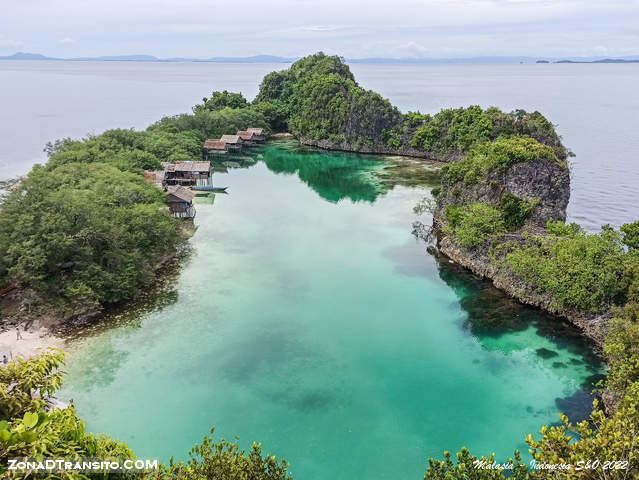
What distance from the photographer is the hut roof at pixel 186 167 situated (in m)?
50.4

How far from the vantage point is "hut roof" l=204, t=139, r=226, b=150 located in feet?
226

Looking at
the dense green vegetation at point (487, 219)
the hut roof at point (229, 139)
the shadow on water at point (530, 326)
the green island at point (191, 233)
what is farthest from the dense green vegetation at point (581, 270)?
the hut roof at point (229, 139)

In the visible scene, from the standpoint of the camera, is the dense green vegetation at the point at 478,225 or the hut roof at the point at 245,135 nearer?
the dense green vegetation at the point at 478,225

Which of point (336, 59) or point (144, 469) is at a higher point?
point (336, 59)

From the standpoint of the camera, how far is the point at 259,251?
34.8 m

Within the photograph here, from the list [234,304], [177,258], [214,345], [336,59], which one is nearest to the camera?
[214,345]

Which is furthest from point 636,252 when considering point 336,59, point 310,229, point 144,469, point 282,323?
point 336,59

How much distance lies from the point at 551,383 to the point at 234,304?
17.5 m

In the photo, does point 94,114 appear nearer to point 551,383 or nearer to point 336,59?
point 336,59

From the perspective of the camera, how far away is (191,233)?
37.9 meters

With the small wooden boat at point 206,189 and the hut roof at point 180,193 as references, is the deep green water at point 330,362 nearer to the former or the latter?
the hut roof at point 180,193

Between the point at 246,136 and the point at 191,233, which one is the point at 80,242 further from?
the point at 246,136

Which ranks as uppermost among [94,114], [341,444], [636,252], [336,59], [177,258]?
[336,59]

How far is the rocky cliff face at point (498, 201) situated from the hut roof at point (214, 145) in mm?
39220
